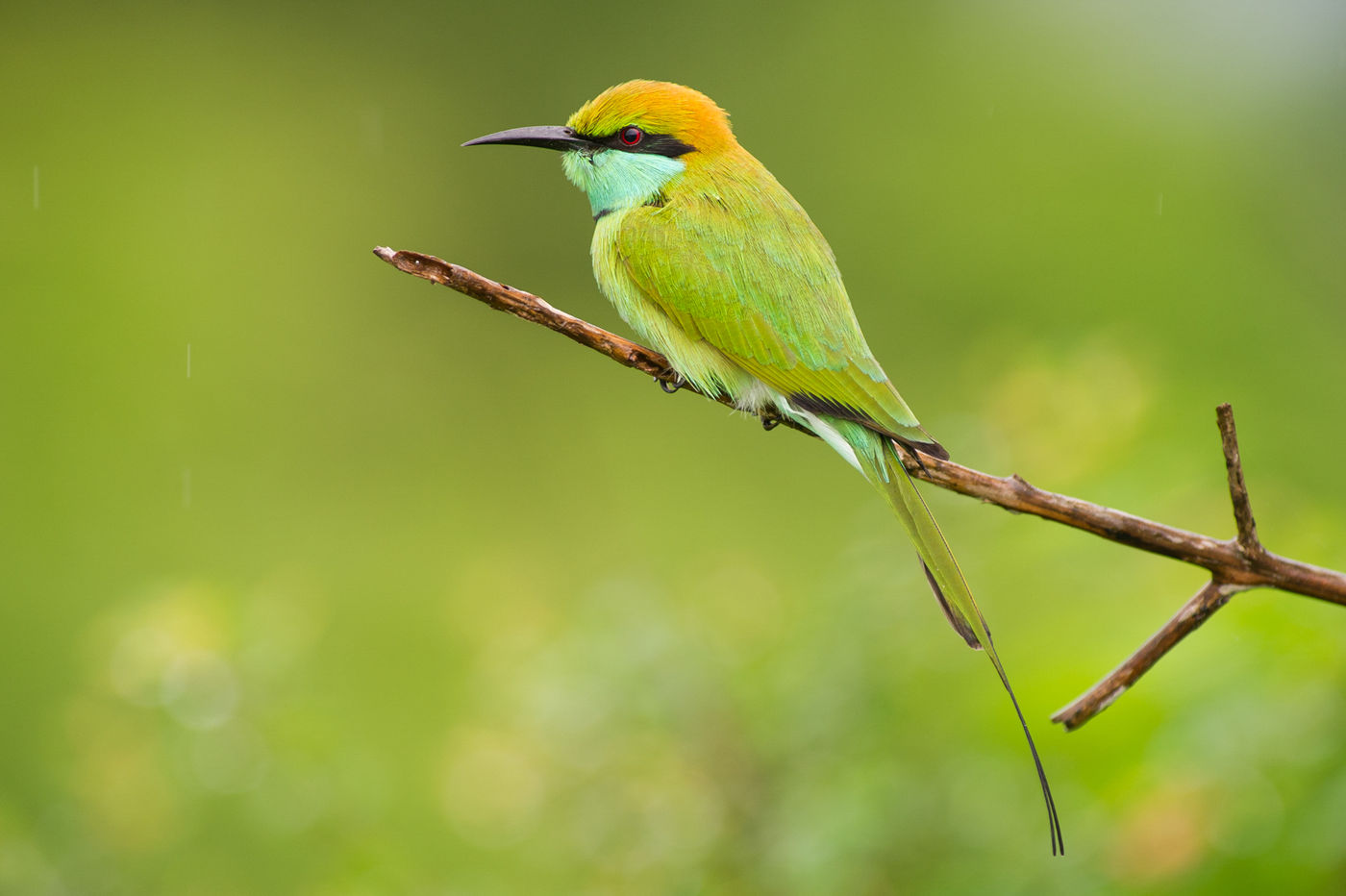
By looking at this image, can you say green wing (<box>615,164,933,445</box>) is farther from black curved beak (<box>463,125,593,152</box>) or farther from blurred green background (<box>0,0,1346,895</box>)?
blurred green background (<box>0,0,1346,895</box>)

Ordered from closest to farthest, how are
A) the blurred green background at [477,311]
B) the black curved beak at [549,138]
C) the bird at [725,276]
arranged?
the bird at [725,276]
the black curved beak at [549,138]
the blurred green background at [477,311]

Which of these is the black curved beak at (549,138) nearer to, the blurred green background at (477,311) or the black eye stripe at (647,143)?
the black eye stripe at (647,143)

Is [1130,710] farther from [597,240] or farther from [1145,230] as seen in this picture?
[1145,230]

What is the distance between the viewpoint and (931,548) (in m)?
1.10

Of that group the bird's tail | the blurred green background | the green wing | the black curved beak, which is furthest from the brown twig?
the blurred green background

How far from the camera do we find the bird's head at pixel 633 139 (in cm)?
146

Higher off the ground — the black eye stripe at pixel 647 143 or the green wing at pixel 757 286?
the black eye stripe at pixel 647 143

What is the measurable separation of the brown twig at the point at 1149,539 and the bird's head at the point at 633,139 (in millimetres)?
379

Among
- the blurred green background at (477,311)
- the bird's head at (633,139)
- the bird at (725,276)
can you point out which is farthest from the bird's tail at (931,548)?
the blurred green background at (477,311)

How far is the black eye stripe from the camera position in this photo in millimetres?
1472

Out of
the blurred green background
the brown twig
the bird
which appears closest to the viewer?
the brown twig

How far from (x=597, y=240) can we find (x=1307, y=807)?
981 millimetres

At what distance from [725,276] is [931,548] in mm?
422

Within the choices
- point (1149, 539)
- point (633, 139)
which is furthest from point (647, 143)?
point (1149, 539)
